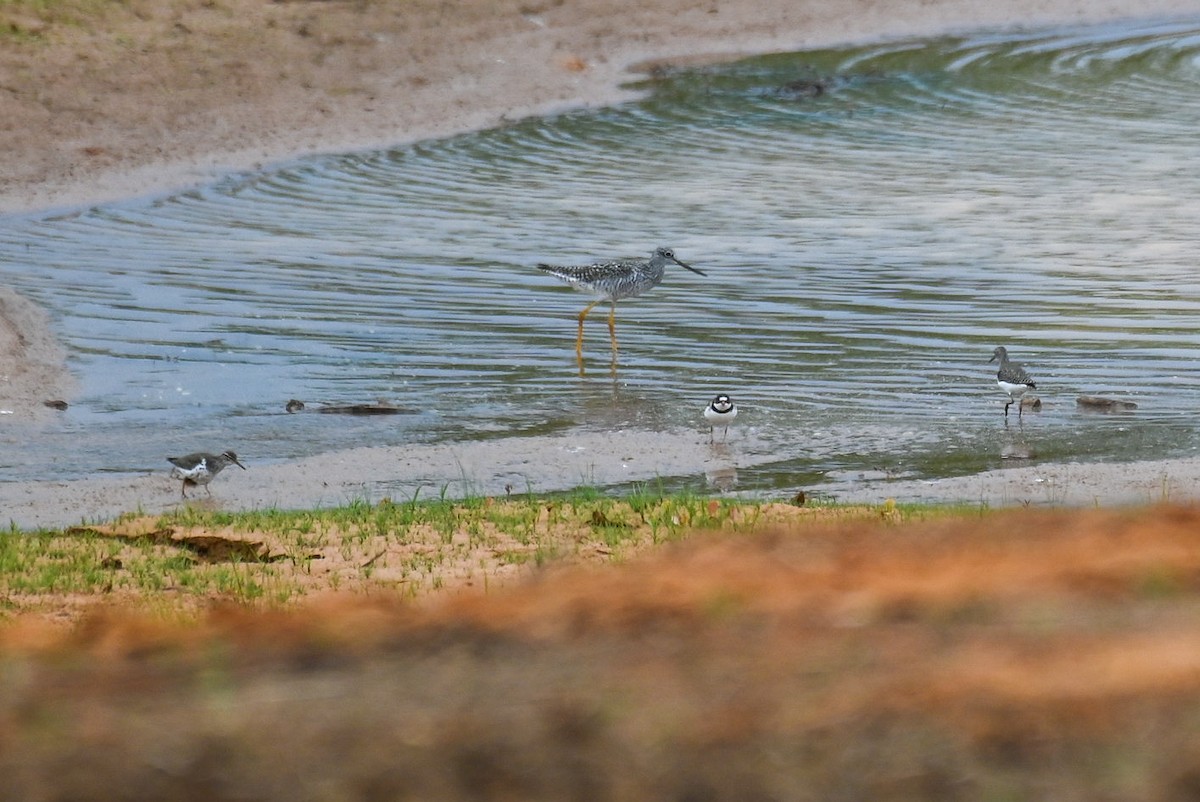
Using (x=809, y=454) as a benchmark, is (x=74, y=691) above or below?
above

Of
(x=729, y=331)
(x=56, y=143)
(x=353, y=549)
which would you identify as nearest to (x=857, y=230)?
(x=729, y=331)

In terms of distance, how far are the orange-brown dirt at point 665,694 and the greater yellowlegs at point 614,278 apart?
9.96m

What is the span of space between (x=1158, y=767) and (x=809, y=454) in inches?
306

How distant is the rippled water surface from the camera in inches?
501

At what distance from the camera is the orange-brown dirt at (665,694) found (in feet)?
13.6

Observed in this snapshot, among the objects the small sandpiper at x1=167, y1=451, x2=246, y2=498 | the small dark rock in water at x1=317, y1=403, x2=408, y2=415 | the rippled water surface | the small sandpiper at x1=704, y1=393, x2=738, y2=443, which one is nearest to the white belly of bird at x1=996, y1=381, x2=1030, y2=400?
the rippled water surface

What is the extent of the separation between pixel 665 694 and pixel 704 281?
42.5 ft

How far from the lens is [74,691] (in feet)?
15.6

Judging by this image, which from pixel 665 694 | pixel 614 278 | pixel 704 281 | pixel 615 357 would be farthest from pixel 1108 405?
pixel 665 694

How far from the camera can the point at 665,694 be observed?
4.49m

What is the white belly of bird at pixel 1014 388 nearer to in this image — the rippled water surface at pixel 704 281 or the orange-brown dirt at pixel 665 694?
the rippled water surface at pixel 704 281

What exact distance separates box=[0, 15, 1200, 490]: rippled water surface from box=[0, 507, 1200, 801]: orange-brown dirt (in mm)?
5971

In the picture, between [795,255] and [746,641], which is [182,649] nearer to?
[746,641]

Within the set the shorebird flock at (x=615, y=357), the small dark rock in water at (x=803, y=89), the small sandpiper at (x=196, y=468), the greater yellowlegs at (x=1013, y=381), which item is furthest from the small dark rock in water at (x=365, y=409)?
the small dark rock in water at (x=803, y=89)
